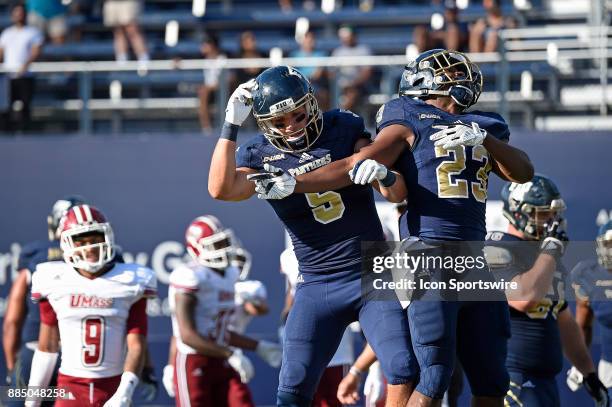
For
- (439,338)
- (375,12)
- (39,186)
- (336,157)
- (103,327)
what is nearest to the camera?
(439,338)

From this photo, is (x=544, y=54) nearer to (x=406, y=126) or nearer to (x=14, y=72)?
(x=14, y=72)

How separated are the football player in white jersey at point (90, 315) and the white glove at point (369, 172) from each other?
171cm

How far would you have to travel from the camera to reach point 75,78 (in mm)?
11695

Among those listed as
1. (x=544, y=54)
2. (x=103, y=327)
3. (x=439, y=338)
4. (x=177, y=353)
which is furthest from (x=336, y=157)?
(x=544, y=54)

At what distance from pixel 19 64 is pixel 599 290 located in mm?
7687

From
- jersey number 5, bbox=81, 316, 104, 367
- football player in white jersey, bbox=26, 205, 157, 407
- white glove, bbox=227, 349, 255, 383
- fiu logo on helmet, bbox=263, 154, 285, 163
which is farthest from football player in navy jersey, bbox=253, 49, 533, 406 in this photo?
white glove, bbox=227, 349, 255, 383

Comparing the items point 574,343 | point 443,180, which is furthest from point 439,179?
point 574,343

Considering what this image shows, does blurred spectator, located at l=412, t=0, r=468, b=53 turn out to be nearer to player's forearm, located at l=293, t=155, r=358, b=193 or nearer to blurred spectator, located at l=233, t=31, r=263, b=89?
blurred spectator, located at l=233, t=31, r=263, b=89

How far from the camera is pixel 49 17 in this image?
1328 centimetres

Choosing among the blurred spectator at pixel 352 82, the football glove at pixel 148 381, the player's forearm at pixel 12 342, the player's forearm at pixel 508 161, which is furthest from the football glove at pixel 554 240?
the blurred spectator at pixel 352 82

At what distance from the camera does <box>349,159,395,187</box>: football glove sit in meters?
4.73

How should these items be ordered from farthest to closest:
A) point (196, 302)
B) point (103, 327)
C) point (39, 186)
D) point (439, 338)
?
point (39, 186)
point (196, 302)
point (103, 327)
point (439, 338)

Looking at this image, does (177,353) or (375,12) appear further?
(375,12)

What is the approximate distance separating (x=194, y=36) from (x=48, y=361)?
30.1ft
